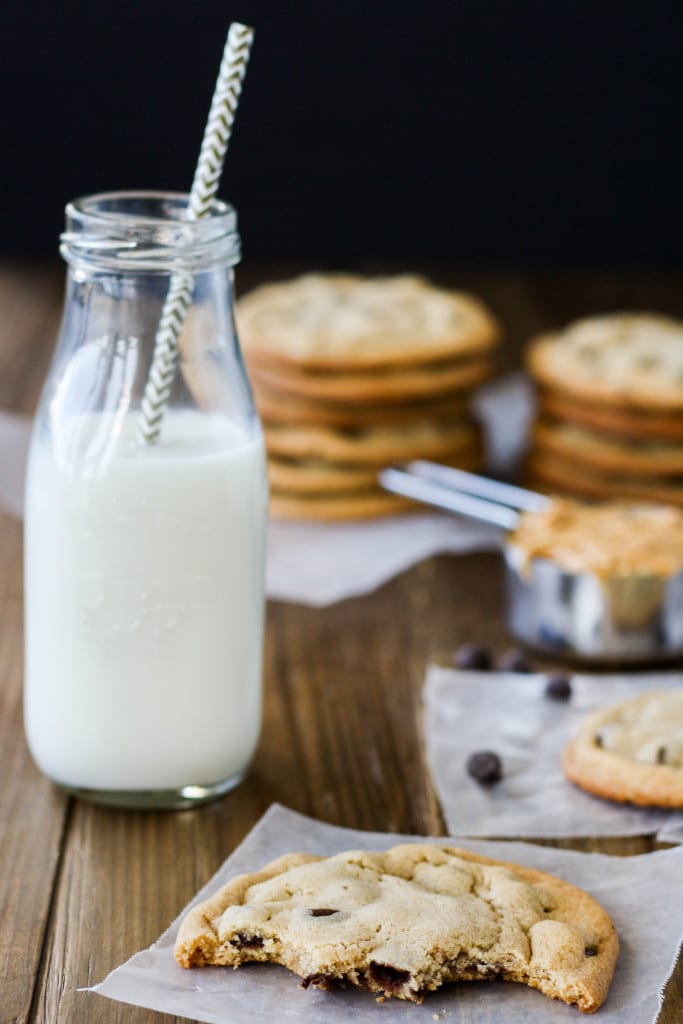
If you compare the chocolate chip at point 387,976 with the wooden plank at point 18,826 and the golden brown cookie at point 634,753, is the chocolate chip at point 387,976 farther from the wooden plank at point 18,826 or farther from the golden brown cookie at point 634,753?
the golden brown cookie at point 634,753

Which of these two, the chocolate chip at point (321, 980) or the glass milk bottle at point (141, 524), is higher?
the glass milk bottle at point (141, 524)

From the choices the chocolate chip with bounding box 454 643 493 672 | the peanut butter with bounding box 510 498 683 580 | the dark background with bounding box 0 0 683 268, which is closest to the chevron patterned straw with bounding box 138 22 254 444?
the chocolate chip with bounding box 454 643 493 672

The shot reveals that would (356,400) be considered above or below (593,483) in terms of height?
above

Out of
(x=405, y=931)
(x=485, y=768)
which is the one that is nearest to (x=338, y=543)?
(x=485, y=768)

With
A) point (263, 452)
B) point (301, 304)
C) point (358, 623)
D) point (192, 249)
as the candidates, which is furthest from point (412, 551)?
point (192, 249)

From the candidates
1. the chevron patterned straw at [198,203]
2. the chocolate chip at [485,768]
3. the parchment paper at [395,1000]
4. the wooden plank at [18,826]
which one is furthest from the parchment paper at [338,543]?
the parchment paper at [395,1000]

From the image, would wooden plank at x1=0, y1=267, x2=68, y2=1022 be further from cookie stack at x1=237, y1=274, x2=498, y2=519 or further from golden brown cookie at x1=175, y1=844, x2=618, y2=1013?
cookie stack at x1=237, y1=274, x2=498, y2=519

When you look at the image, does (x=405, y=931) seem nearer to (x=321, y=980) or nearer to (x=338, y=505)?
(x=321, y=980)
